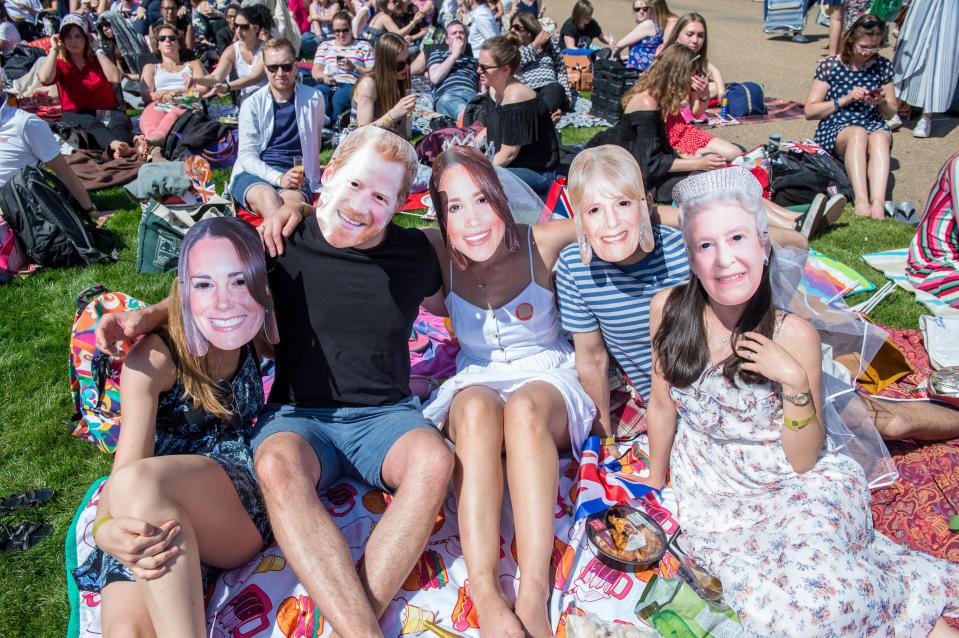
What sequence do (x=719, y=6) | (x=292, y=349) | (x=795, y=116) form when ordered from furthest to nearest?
(x=719, y=6), (x=795, y=116), (x=292, y=349)

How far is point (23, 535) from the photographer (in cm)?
313

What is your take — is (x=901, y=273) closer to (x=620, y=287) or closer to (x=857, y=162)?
(x=857, y=162)

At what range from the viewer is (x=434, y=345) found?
170 inches

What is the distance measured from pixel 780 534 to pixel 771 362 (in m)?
0.62

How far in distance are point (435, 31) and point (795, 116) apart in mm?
6485

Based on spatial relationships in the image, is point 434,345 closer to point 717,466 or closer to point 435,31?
point 717,466

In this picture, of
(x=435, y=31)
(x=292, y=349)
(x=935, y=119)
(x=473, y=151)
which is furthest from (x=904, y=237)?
(x=435, y=31)

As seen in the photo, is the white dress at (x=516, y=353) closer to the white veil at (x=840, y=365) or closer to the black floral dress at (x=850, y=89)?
the white veil at (x=840, y=365)

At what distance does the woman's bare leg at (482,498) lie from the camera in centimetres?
249

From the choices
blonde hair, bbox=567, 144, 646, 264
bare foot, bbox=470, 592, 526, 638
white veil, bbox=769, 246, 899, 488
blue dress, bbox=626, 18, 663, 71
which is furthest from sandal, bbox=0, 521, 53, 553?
blue dress, bbox=626, 18, 663, 71

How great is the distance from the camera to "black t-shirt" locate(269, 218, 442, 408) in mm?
3041

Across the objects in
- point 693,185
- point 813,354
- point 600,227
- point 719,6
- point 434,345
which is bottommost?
point 719,6

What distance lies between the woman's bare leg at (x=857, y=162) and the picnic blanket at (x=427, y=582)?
4.63 m

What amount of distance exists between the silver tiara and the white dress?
2.91ft
